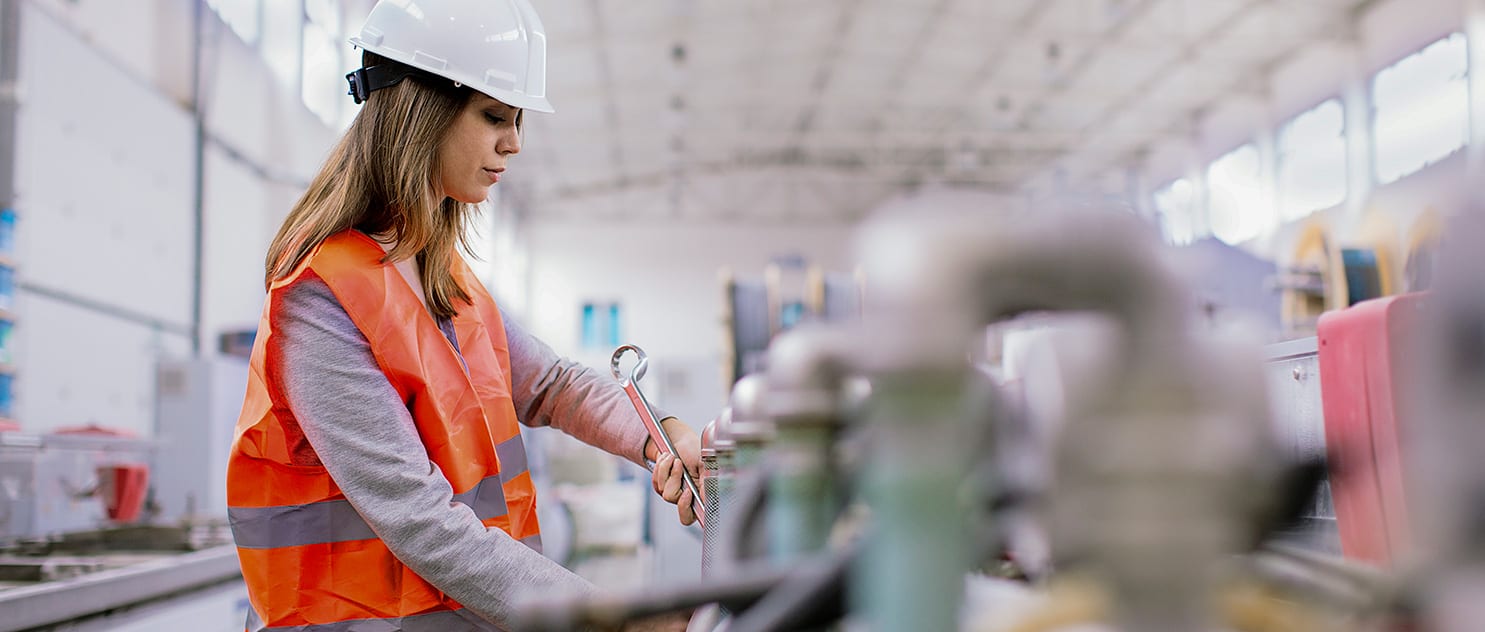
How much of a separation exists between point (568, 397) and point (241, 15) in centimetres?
578

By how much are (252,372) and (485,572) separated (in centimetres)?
35

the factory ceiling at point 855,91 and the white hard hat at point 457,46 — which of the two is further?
the factory ceiling at point 855,91

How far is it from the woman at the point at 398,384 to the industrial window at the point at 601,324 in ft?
44.4

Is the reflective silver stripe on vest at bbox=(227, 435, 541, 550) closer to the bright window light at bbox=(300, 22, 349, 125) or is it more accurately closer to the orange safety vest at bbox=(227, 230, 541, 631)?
the orange safety vest at bbox=(227, 230, 541, 631)

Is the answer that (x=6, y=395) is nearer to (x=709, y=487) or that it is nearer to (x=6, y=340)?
(x=6, y=340)

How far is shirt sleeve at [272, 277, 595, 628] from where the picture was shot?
94 centimetres

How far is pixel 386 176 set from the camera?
1.11 metres

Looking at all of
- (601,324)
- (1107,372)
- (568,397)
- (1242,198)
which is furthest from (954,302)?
(601,324)

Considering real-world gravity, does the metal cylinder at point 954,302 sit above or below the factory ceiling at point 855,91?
below

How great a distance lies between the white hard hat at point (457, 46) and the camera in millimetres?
1113

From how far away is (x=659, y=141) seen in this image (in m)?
13.2

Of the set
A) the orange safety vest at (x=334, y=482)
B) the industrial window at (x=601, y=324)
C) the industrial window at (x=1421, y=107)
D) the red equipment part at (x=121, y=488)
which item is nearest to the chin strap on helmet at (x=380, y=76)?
the orange safety vest at (x=334, y=482)

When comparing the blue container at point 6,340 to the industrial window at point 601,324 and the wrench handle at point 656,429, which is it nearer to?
the wrench handle at point 656,429

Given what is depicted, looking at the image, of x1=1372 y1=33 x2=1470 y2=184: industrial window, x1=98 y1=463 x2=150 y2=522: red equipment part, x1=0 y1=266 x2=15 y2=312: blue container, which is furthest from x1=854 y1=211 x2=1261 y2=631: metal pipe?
x1=1372 y1=33 x2=1470 y2=184: industrial window
